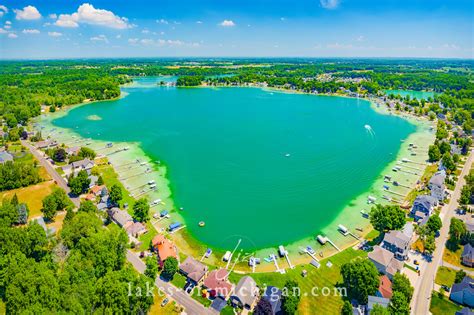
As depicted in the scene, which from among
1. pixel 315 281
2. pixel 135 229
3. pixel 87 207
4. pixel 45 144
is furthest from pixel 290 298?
pixel 45 144

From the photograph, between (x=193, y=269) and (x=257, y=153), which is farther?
(x=257, y=153)

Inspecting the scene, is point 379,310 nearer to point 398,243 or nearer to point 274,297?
point 274,297

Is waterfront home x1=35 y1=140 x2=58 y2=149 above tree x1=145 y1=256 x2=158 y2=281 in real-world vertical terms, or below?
above

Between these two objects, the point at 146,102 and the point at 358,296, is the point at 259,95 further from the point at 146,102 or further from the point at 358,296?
the point at 358,296

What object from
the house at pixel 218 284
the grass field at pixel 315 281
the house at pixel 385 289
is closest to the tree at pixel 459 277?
the house at pixel 385 289

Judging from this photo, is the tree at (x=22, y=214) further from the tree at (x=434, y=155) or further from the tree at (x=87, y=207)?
the tree at (x=434, y=155)

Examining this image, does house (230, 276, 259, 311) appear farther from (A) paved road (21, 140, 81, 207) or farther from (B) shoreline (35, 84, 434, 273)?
(A) paved road (21, 140, 81, 207)

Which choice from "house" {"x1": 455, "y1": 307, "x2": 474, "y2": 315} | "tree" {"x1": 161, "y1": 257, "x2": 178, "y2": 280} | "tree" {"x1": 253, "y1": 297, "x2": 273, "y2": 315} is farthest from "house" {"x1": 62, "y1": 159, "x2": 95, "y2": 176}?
"house" {"x1": 455, "y1": 307, "x2": 474, "y2": 315}
